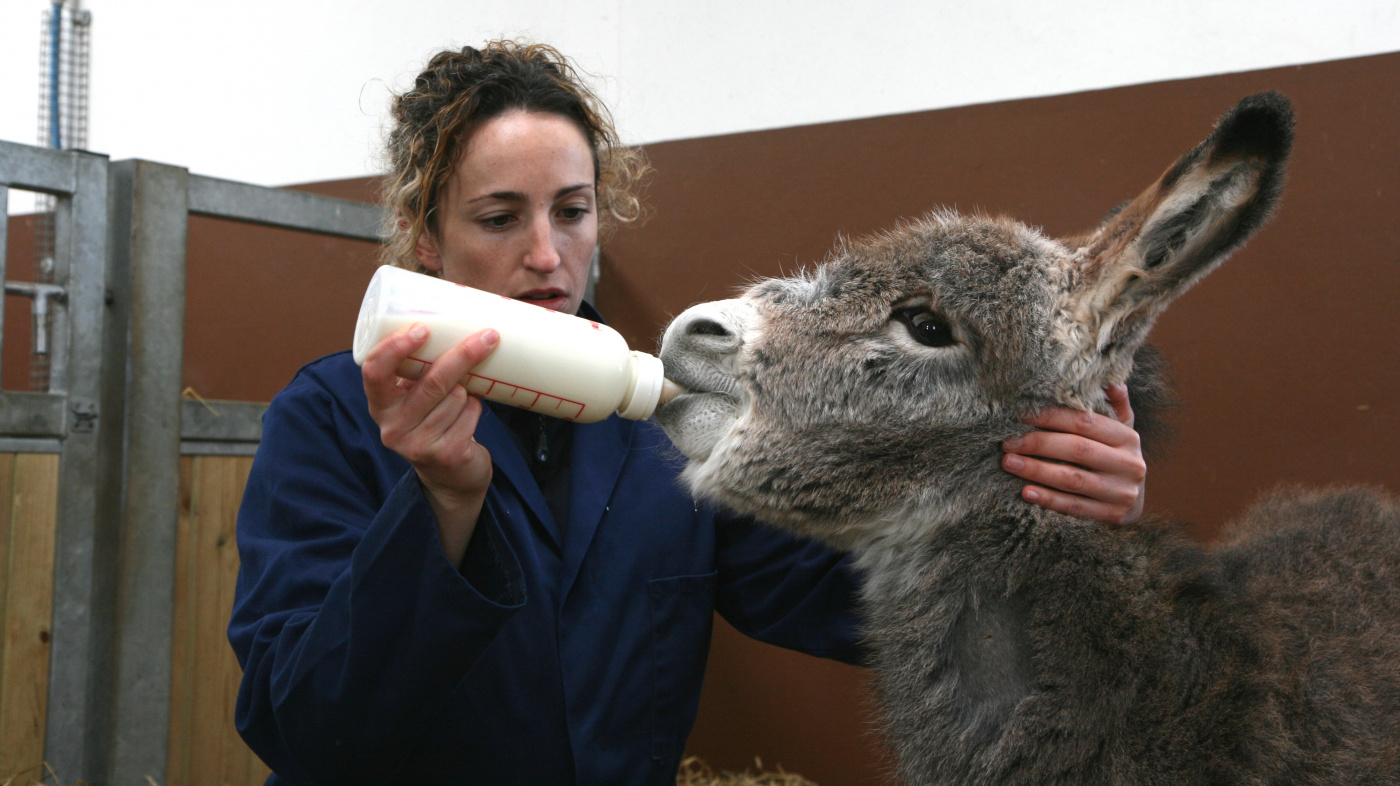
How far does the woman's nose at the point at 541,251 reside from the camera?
209 centimetres

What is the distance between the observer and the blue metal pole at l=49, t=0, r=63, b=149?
647 centimetres

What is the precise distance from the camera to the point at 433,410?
1.44 metres

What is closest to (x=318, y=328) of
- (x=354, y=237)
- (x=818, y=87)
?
(x=354, y=237)

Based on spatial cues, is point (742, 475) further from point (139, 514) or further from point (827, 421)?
point (139, 514)

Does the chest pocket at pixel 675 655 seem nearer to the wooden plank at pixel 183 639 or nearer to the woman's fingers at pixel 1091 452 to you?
the woman's fingers at pixel 1091 452

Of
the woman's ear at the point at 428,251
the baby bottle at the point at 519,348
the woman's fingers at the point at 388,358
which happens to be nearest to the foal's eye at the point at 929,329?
the baby bottle at the point at 519,348

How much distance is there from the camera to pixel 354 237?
13.0ft

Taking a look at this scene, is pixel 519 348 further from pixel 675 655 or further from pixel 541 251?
pixel 675 655

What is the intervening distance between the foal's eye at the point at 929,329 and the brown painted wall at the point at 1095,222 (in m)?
0.58

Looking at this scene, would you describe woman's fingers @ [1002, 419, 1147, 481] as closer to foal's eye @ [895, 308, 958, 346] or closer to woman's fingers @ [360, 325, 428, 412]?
foal's eye @ [895, 308, 958, 346]

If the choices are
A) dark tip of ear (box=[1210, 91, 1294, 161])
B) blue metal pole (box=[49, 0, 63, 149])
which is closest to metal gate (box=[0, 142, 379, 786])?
dark tip of ear (box=[1210, 91, 1294, 161])

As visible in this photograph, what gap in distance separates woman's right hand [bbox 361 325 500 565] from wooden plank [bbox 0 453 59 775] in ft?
7.74

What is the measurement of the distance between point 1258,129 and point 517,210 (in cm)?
141

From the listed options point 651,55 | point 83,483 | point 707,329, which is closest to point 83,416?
point 83,483
